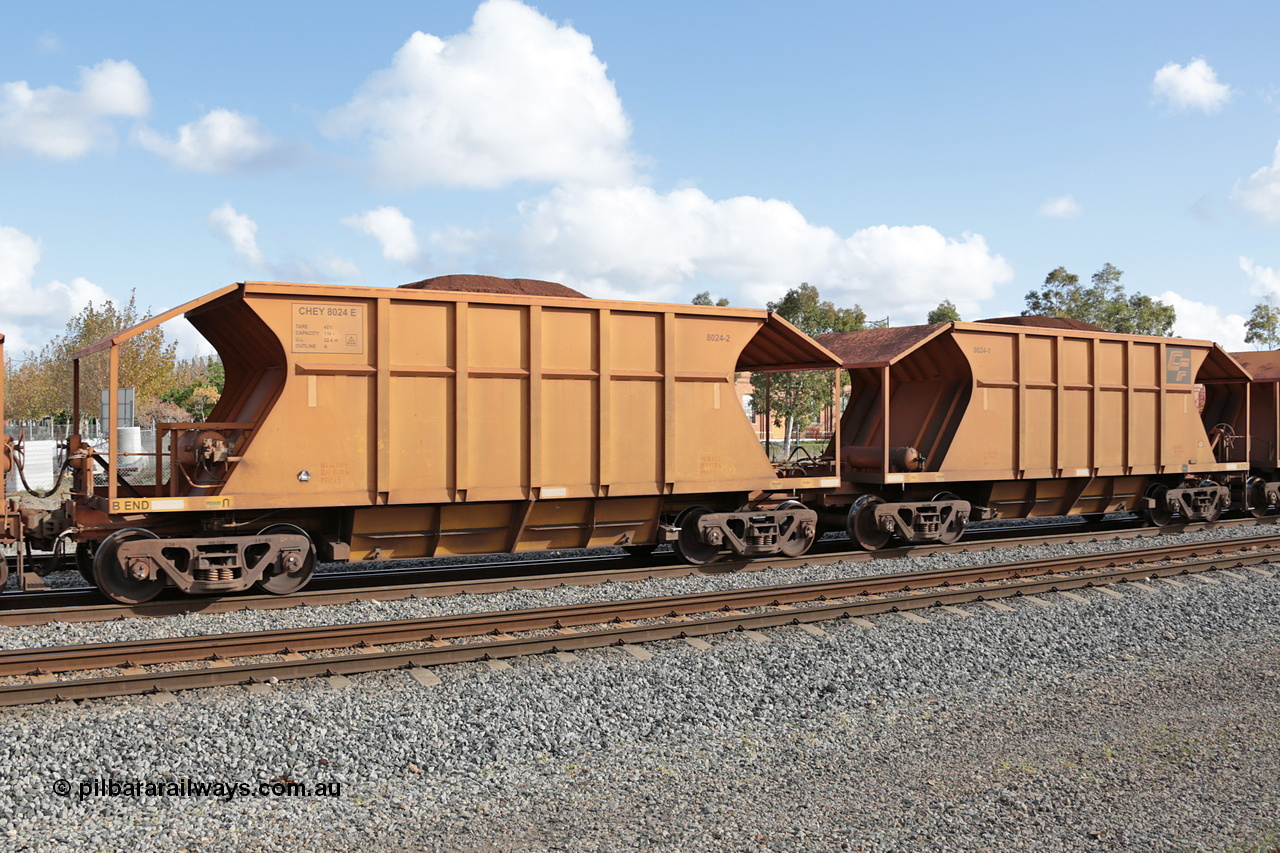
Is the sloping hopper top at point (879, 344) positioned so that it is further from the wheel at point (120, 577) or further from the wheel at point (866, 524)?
the wheel at point (120, 577)

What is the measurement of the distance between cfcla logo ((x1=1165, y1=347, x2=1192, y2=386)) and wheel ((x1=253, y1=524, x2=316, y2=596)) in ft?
46.9

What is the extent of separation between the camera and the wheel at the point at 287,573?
30.8ft

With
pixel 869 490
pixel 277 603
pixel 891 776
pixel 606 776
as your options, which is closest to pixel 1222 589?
pixel 869 490

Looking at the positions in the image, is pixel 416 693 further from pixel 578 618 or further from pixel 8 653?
pixel 8 653

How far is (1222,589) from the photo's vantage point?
10.9 metres

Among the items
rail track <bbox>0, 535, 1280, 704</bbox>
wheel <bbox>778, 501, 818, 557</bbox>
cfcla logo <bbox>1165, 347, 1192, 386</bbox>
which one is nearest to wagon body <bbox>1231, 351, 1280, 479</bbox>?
cfcla logo <bbox>1165, 347, 1192, 386</bbox>

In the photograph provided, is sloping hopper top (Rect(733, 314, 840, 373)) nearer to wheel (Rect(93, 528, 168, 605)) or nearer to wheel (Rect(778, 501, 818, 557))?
wheel (Rect(778, 501, 818, 557))

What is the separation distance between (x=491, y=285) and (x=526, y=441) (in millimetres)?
1990

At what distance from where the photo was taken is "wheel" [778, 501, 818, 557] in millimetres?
12188

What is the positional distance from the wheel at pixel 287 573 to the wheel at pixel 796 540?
19.6 ft

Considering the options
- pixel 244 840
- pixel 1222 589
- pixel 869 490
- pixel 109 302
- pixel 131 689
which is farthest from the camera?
pixel 109 302

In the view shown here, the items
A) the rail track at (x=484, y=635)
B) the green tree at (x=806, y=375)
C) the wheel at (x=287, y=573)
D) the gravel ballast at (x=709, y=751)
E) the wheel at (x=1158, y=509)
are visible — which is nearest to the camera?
the gravel ballast at (x=709, y=751)

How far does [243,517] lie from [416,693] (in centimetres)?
390

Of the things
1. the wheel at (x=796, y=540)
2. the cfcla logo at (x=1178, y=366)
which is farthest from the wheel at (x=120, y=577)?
the cfcla logo at (x=1178, y=366)
